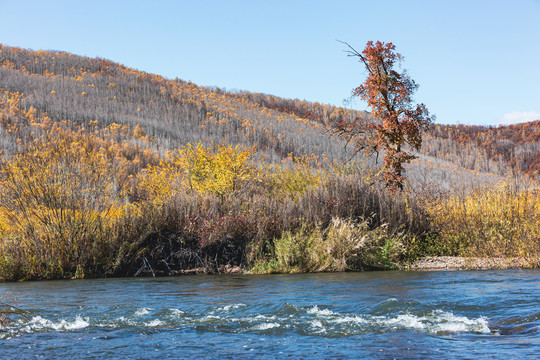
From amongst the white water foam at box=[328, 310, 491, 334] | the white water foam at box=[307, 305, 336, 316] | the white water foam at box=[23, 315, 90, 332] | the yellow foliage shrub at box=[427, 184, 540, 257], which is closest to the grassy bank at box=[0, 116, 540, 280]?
the yellow foliage shrub at box=[427, 184, 540, 257]

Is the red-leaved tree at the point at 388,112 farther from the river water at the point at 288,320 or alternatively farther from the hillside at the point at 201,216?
the river water at the point at 288,320

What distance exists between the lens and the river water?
5387 mm

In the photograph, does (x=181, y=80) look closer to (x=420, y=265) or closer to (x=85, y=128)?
(x=85, y=128)

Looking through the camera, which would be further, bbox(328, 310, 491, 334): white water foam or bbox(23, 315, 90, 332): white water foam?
bbox(23, 315, 90, 332): white water foam

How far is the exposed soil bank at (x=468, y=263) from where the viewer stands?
43.2 ft

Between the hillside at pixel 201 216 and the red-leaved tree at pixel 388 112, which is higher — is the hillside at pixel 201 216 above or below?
below

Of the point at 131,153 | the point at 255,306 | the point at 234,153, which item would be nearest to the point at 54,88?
the point at 131,153

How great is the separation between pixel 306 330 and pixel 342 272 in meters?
7.22

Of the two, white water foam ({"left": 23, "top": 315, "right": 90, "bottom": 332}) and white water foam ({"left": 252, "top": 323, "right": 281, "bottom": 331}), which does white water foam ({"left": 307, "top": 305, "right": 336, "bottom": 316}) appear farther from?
white water foam ({"left": 23, "top": 315, "right": 90, "bottom": 332})

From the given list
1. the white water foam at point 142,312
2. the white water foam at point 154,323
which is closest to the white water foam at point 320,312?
the white water foam at point 154,323

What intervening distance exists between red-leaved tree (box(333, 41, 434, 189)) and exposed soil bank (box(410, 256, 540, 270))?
3.77 meters

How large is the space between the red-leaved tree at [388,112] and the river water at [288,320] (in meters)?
7.46

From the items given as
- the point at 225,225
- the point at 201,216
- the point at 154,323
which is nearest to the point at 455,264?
the point at 225,225

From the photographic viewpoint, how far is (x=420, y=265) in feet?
46.6
